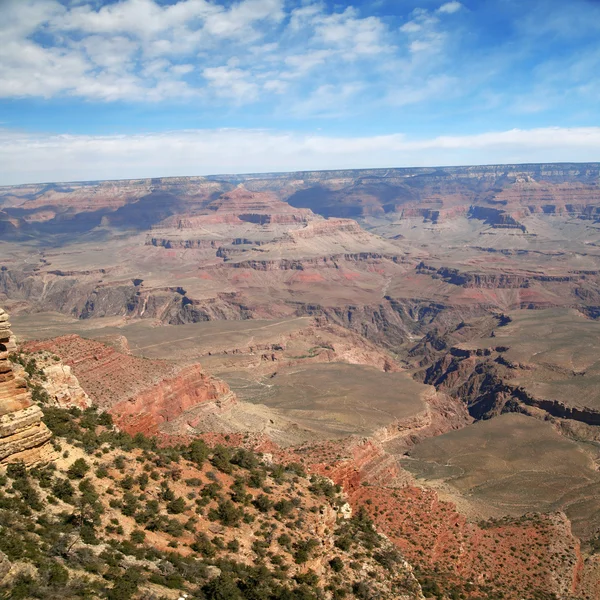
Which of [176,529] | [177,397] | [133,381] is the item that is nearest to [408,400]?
[177,397]

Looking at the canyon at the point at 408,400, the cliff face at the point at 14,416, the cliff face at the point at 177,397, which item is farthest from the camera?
the cliff face at the point at 177,397

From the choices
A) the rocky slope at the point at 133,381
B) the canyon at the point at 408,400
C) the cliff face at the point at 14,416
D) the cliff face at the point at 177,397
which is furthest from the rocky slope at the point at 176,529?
the cliff face at the point at 177,397

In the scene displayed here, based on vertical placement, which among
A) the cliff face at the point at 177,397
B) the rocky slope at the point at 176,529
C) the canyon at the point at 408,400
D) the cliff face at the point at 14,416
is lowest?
the canyon at the point at 408,400

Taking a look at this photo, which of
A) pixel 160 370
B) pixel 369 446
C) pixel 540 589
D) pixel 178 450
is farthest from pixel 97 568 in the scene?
pixel 160 370

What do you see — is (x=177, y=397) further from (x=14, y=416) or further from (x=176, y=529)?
(x=14, y=416)

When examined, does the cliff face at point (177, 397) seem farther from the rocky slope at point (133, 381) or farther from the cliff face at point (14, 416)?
the cliff face at point (14, 416)

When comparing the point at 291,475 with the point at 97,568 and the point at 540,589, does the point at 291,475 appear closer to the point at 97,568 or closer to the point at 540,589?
the point at 97,568

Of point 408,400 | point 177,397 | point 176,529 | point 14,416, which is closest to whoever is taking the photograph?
point 14,416

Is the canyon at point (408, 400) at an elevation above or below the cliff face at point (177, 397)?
below

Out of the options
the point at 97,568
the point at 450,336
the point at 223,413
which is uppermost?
the point at 97,568
